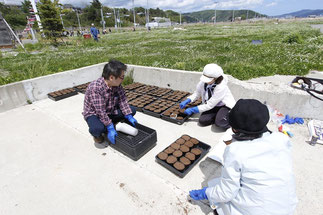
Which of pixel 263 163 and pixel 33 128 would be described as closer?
pixel 263 163

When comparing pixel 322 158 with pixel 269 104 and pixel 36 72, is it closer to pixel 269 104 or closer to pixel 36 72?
pixel 269 104

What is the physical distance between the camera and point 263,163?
113 cm

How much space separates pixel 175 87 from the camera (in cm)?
496

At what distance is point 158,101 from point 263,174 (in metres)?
3.26

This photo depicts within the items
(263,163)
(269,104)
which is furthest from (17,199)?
(269,104)

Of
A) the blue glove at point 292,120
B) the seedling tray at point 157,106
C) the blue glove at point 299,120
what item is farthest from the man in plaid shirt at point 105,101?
the blue glove at point 299,120

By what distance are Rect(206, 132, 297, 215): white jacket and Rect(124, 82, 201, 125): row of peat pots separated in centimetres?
214

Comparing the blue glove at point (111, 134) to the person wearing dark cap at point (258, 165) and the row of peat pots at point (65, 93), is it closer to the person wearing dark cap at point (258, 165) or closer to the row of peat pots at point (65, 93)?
the person wearing dark cap at point (258, 165)

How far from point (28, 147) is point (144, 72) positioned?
3.59m

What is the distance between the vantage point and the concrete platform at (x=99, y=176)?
186 cm

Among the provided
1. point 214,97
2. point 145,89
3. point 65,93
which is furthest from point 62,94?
point 214,97

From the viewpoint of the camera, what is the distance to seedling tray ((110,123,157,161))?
2.44 metres

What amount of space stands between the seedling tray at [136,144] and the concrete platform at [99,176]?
89 mm

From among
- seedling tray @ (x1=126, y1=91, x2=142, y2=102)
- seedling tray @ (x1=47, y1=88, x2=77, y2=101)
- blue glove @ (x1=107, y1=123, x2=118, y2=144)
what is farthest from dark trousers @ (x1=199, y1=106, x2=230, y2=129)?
seedling tray @ (x1=47, y1=88, x2=77, y2=101)
